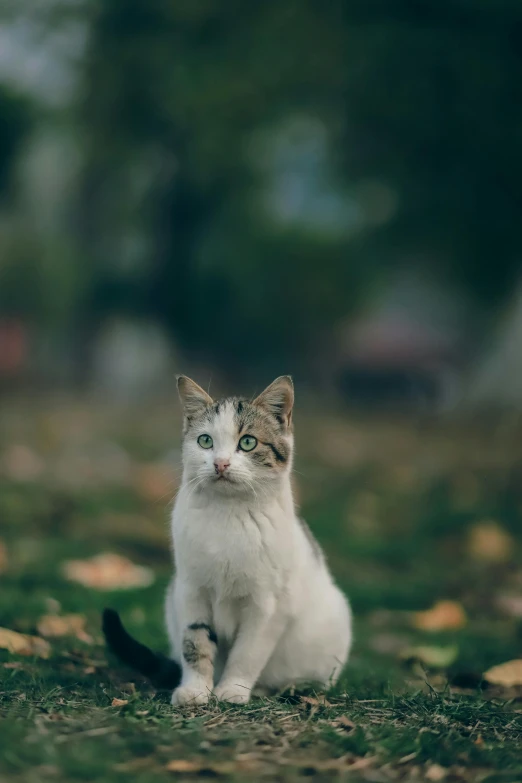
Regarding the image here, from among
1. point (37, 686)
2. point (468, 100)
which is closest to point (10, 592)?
point (37, 686)

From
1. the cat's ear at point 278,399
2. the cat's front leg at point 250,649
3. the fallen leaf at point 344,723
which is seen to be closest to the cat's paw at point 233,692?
the cat's front leg at point 250,649

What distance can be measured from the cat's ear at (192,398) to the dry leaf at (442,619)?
5.89ft

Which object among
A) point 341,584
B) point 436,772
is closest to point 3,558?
point 341,584

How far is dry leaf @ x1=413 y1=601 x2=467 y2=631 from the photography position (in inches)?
164

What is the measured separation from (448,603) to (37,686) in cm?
218

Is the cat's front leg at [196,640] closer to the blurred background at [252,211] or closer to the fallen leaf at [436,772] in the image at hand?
the fallen leaf at [436,772]

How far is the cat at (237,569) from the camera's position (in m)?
2.70

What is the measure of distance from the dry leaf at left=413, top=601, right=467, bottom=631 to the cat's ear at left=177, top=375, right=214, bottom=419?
1.79 m

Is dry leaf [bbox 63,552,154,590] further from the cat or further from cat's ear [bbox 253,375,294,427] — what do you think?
cat's ear [bbox 253,375,294,427]

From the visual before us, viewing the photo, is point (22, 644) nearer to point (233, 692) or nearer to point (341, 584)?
point (233, 692)

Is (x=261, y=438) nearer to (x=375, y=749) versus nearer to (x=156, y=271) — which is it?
(x=375, y=749)

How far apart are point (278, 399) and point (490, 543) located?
9.87 ft

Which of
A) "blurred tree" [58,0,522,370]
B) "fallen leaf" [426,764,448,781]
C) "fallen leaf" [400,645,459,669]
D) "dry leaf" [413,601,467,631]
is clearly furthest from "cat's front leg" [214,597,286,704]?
"blurred tree" [58,0,522,370]

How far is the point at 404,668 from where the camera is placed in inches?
138
